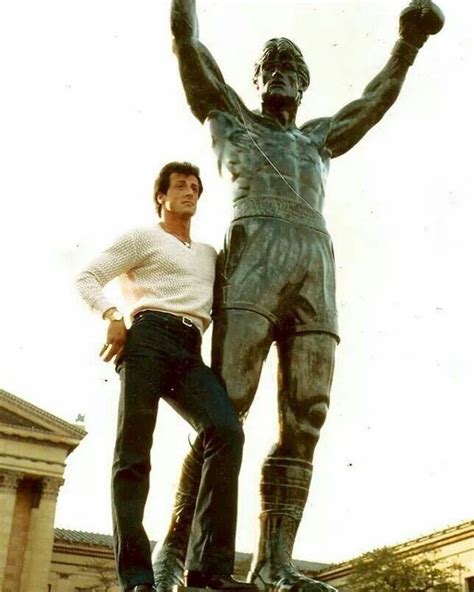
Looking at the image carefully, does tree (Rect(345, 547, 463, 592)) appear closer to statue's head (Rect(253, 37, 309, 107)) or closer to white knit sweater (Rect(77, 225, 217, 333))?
statue's head (Rect(253, 37, 309, 107))

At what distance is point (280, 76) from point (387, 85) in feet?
2.27

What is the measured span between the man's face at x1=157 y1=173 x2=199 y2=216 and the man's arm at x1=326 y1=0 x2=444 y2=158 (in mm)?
1093

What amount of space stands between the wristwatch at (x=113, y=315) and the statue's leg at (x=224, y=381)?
53 centimetres

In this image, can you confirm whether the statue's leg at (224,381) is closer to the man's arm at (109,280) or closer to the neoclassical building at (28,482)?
the man's arm at (109,280)

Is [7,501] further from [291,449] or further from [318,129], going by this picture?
[291,449]

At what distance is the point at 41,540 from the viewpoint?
1773 inches

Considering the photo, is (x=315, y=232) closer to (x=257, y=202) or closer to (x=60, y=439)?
(x=257, y=202)

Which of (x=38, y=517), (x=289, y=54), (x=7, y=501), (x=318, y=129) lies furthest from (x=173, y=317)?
(x=38, y=517)

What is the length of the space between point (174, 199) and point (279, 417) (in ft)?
3.73

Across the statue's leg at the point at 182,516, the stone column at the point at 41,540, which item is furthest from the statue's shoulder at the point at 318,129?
the stone column at the point at 41,540

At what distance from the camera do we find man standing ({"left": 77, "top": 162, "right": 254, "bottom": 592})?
10.6 ft

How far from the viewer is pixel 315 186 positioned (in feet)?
14.3

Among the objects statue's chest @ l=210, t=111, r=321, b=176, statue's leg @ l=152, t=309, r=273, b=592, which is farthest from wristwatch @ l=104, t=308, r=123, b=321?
statue's chest @ l=210, t=111, r=321, b=176

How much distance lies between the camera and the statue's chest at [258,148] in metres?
4.33
